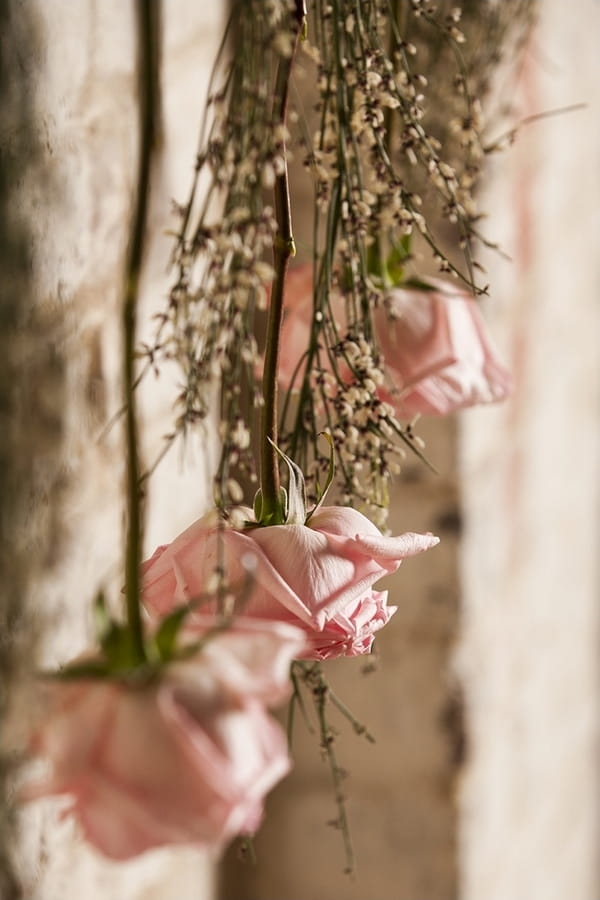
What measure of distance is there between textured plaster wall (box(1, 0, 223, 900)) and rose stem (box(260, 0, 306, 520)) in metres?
0.06

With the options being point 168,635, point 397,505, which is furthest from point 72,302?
point 397,505

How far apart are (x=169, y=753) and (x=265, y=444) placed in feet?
0.52

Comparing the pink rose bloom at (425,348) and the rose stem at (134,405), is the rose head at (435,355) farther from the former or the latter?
the rose stem at (134,405)

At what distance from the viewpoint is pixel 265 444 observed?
46 centimetres

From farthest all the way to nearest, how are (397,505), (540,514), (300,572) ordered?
(540,514) < (397,505) < (300,572)

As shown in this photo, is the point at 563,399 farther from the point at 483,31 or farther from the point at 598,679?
the point at 483,31

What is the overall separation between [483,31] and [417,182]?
0.48ft

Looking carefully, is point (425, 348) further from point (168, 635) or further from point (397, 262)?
point (168, 635)

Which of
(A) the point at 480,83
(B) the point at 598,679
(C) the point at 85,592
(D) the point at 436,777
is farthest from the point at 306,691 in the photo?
(B) the point at 598,679

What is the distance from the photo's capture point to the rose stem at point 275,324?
465 mm

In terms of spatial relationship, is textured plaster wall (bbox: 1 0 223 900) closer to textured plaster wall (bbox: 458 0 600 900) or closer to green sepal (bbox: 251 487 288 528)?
green sepal (bbox: 251 487 288 528)

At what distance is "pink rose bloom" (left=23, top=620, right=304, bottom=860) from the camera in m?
0.33

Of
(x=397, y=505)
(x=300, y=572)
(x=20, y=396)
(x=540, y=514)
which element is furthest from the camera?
(x=540, y=514)

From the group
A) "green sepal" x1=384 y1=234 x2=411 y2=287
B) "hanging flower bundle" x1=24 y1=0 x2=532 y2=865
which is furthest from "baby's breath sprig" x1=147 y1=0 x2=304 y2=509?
"green sepal" x1=384 y1=234 x2=411 y2=287
